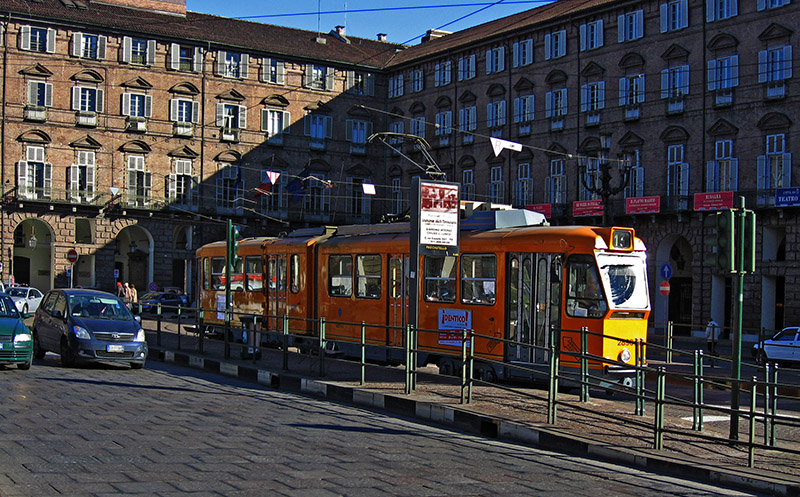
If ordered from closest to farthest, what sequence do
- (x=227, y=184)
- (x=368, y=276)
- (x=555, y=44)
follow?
(x=368, y=276), (x=555, y=44), (x=227, y=184)

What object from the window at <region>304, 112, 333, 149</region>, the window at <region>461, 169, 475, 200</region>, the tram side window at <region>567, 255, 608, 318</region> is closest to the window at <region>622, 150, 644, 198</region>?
the window at <region>461, 169, 475, 200</region>

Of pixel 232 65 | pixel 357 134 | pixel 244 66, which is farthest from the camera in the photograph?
pixel 357 134

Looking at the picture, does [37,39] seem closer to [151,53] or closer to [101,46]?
[101,46]

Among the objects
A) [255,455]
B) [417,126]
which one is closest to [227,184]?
Answer: [417,126]

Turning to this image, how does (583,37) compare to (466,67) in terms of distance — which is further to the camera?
(466,67)

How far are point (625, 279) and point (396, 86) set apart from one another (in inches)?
1836

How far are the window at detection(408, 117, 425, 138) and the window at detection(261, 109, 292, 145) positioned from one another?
815cm

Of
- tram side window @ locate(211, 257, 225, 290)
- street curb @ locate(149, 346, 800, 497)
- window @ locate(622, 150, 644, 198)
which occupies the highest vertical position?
window @ locate(622, 150, 644, 198)

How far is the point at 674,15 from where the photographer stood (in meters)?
44.2

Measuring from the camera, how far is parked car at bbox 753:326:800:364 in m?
30.5

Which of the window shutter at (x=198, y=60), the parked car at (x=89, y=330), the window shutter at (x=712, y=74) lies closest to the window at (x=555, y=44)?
the window shutter at (x=712, y=74)

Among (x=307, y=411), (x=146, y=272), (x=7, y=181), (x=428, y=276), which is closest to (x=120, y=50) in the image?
(x=7, y=181)

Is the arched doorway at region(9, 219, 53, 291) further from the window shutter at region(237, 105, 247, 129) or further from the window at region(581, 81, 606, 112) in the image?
the window at region(581, 81, 606, 112)

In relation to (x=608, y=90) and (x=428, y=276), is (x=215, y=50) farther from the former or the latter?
(x=428, y=276)
